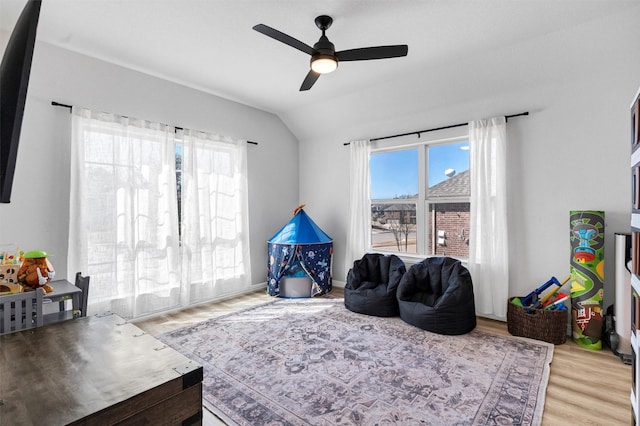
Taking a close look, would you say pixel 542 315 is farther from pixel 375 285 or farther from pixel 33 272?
pixel 33 272

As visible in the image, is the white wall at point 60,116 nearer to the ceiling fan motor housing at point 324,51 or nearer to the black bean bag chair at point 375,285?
the ceiling fan motor housing at point 324,51

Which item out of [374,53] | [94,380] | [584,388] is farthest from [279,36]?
[584,388]

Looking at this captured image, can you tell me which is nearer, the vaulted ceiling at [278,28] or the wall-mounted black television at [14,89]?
the wall-mounted black television at [14,89]

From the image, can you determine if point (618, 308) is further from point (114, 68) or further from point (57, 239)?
point (114, 68)

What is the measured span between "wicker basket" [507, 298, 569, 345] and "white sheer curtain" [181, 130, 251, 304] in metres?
3.34

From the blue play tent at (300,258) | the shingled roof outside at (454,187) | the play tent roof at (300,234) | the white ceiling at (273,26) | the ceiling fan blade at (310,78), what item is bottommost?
the blue play tent at (300,258)

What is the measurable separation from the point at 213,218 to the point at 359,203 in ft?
6.71

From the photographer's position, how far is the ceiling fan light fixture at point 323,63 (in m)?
2.39

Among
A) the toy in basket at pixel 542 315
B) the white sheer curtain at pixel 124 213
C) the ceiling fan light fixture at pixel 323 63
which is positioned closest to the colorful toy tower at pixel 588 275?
the toy in basket at pixel 542 315

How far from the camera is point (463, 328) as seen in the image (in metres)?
3.07

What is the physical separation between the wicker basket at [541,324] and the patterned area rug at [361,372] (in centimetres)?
11

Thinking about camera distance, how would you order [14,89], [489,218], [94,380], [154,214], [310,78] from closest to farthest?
1. [14,89]
2. [94,380]
3. [310,78]
4. [489,218]
5. [154,214]

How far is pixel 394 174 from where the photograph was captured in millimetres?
4496

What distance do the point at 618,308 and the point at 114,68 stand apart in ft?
17.3
